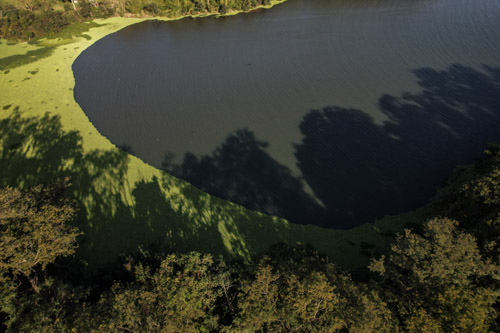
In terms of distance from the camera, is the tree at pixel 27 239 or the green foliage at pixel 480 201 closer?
the tree at pixel 27 239

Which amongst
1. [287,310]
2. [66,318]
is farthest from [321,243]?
[66,318]

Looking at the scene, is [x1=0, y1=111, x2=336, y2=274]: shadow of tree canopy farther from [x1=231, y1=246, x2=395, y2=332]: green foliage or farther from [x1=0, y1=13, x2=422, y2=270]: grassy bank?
[x1=231, y1=246, x2=395, y2=332]: green foliage

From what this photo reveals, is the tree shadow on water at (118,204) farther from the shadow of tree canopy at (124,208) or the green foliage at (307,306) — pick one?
the green foliage at (307,306)

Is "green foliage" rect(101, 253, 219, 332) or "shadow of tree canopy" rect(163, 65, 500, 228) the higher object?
"green foliage" rect(101, 253, 219, 332)

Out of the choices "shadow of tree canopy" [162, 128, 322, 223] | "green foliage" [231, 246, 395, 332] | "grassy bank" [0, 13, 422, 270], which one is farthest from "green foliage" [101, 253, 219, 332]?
"shadow of tree canopy" [162, 128, 322, 223]

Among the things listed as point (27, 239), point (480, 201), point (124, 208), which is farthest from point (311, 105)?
point (27, 239)

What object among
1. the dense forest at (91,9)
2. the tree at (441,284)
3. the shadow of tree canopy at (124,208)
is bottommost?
the shadow of tree canopy at (124,208)

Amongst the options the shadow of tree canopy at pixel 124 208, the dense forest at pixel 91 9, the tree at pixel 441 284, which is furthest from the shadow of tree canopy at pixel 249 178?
the dense forest at pixel 91 9
